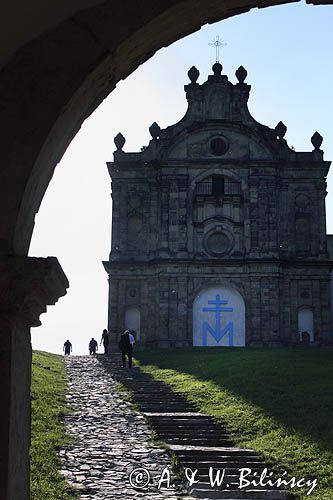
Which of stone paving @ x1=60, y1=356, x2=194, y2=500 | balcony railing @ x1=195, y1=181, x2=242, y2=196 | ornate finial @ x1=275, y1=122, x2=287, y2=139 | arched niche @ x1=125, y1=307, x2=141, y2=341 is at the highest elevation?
ornate finial @ x1=275, y1=122, x2=287, y2=139

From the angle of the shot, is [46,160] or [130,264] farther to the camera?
[130,264]

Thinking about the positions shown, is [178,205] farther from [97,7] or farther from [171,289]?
[97,7]

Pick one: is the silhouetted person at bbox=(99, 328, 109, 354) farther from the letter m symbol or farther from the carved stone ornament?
the carved stone ornament

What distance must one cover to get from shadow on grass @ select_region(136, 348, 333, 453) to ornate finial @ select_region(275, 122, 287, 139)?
47.0 ft

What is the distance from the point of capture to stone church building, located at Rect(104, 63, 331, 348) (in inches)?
1444

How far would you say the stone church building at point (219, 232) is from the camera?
36.7 metres

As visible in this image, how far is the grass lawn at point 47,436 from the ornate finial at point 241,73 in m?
21.9

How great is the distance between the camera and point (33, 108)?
16.1 feet

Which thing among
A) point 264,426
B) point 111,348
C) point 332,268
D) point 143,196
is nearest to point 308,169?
point 332,268

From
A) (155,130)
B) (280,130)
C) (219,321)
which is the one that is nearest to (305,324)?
(219,321)

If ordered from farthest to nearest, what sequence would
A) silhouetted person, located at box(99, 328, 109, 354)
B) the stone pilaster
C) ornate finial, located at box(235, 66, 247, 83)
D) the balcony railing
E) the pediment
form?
ornate finial, located at box(235, 66, 247, 83) < the pediment < the balcony railing < silhouetted person, located at box(99, 328, 109, 354) < the stone pilaster

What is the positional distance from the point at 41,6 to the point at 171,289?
3202 centimetres

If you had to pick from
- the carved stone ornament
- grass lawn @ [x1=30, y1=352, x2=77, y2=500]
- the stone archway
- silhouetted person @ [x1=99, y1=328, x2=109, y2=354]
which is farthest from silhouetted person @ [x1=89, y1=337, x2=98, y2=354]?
the stone archway

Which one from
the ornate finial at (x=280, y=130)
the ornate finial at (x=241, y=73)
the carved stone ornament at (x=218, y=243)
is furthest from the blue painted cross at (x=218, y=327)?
the ornate finial at (x=241, y=73)
